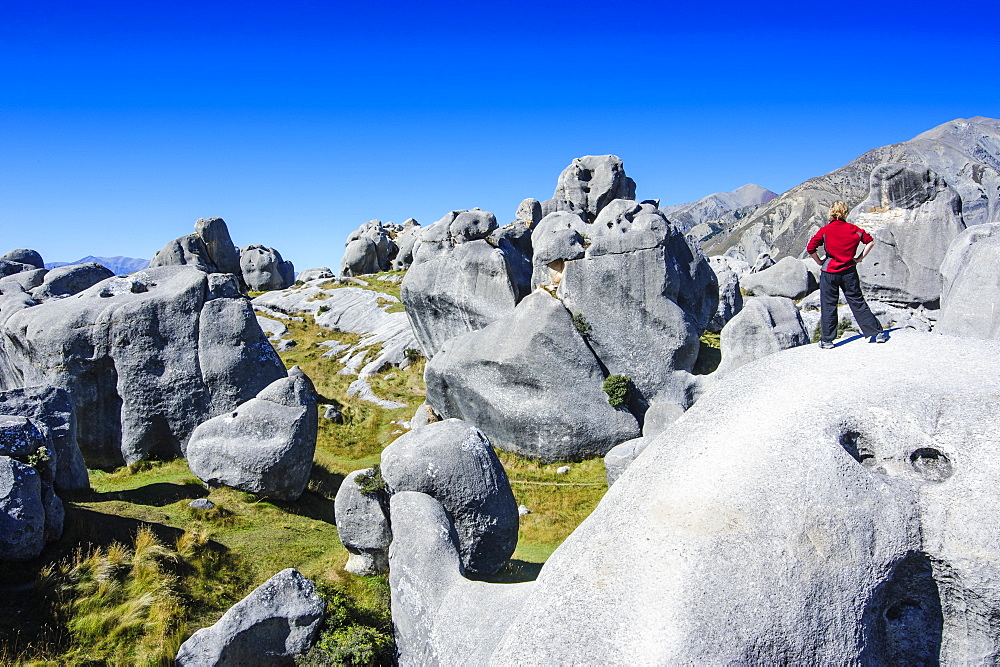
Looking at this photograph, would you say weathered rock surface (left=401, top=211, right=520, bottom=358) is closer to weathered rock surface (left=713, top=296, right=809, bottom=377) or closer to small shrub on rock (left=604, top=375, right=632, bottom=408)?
small shrub on rock (left=604, top=375, right=632, bottom=408)

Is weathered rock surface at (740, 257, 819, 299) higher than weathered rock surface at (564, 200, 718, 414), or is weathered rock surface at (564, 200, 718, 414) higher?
weathered rock surface at (564, 200, 718, 414)

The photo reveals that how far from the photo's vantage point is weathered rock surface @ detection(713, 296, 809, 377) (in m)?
19.3

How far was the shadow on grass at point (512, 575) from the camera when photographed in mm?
9555

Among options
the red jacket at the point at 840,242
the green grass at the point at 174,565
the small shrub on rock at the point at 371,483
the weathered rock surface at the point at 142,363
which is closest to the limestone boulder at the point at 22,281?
the weathered rock surface at the point at 142,363

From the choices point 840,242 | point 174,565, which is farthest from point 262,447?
point 840,242

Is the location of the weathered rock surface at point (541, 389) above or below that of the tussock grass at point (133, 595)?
below

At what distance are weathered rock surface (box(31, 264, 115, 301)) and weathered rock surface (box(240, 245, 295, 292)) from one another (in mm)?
34068

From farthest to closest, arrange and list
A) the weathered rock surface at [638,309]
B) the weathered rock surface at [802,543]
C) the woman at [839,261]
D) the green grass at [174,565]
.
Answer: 1. the weathered rock surface at [638,309]
2. the woman at [839,261]
3. the green grass at [174,565]
4. the weathered rock surface at [802,543]

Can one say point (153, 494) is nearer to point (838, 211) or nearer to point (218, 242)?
point (838, 211)

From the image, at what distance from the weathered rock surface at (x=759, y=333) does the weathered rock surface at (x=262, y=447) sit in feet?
42.7

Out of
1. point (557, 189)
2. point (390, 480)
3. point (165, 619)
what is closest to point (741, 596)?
point (390, 480)

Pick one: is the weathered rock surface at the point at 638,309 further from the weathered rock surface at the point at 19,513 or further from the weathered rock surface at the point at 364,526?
the weathered rock surface at the point at 19,513

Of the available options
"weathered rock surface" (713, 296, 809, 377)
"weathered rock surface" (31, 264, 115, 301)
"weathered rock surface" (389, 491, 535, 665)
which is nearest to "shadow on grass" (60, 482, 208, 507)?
"weathered rock surface" (389, 491, 535, 665)

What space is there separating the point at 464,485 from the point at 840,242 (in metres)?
6.62
